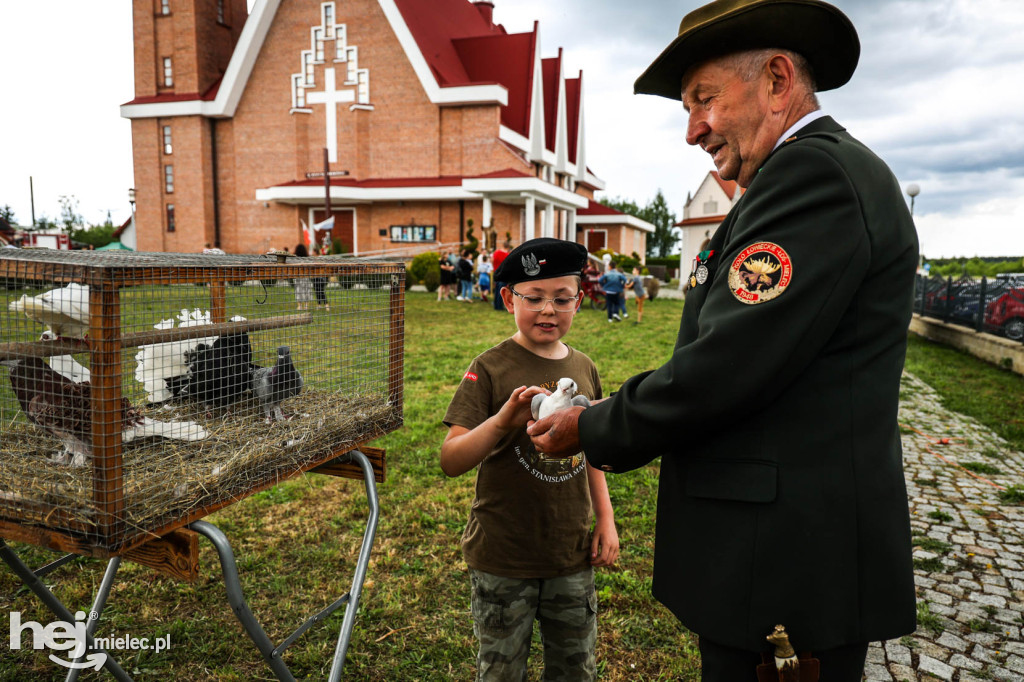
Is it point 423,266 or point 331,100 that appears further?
point 331,100

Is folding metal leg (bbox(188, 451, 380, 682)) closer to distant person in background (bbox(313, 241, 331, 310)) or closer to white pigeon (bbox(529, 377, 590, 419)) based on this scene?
distant person in background (bbox(313, 241, 331, 310))

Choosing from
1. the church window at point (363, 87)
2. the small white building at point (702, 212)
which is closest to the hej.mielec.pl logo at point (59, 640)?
the church window at point (363, 87)

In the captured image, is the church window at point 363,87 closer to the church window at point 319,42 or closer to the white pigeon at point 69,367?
the church window at point 319,42

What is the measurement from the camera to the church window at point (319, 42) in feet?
109

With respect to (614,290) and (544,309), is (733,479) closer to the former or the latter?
(544,309)

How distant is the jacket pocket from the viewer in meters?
1.42

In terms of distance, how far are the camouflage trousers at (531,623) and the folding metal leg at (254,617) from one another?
1.52ft

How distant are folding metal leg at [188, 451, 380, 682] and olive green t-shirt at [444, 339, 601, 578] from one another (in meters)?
0.45

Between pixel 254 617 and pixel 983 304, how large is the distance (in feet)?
52.3

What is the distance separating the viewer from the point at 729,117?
5.35 ft

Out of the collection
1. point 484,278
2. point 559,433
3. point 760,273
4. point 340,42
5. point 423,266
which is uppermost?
point 340,42

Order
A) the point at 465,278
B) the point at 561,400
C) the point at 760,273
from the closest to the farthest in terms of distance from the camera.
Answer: the point at 760,273
the point at 561,400
the point at 465,278

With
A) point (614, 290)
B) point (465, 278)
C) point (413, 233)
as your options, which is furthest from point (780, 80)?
→ point (413, 233)

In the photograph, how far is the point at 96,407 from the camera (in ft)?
5.07
